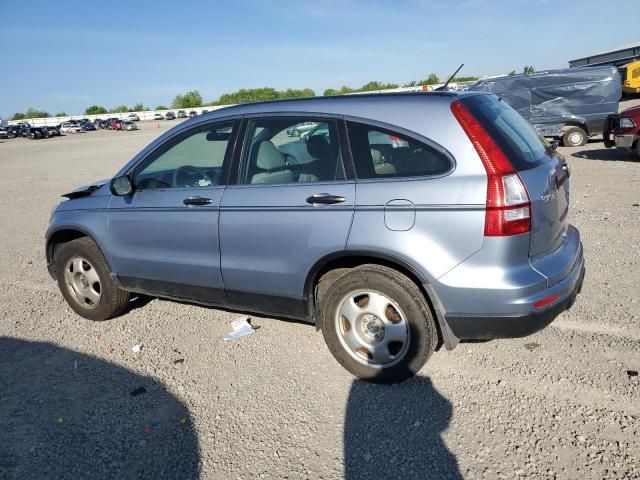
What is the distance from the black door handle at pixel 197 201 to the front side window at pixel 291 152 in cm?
30

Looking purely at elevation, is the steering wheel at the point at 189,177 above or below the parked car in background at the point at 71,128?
below

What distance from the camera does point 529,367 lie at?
3.32m

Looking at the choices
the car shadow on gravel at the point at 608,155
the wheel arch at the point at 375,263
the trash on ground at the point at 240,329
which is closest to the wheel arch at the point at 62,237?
the trash on ground at the point at 240,329

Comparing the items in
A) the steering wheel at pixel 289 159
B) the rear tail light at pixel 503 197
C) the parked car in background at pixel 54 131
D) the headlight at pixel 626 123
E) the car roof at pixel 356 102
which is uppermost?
the parked car in background at pixel 54 131

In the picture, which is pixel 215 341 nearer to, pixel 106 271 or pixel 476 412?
pixel 106 271

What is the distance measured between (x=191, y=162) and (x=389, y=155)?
5.88 feet

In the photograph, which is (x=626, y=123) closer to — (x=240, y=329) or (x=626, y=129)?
(x=626, y=129)

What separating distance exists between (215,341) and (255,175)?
57.3 inches

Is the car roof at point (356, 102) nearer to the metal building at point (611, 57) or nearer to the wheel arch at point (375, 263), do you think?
the wheel arch at point (375, 263)

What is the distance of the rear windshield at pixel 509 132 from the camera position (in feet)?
9.37

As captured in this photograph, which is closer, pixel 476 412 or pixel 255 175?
pixel 476 412

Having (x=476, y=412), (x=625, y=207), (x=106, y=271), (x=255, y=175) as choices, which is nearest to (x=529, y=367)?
(x=476, y=412)

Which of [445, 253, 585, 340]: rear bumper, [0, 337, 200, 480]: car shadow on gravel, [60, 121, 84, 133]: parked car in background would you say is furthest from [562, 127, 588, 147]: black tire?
[60, 121, 84, 133]: parked car in background

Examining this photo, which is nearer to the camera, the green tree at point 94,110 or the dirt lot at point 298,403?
the dirt lot at point 298,403
